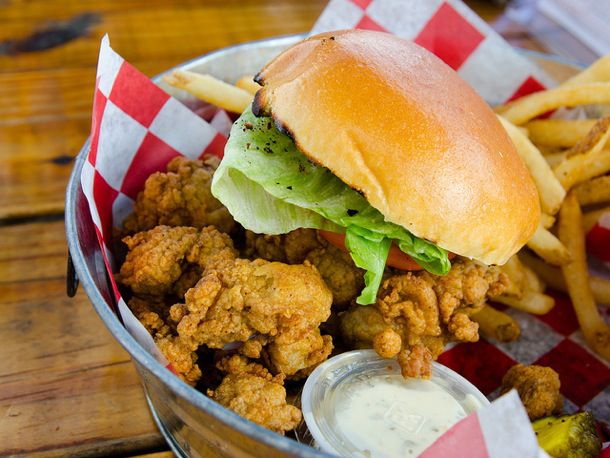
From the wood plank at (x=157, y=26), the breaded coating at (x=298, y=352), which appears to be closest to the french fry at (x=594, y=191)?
the breaded coating at (x=298, y=352)

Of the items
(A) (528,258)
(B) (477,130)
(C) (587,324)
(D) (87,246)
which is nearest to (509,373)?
(C) (587,324)

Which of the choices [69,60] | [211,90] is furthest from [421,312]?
[69,60]

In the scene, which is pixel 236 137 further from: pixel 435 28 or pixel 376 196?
pixel 435 28

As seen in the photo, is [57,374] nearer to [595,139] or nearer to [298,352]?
[298,352]

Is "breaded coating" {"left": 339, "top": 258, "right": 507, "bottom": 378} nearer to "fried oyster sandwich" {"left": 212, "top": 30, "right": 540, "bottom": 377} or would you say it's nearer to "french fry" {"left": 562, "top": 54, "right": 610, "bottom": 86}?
"fried oyster sandwich" {"left": 212, "top": 30, "right": 540, "bottom": 377}

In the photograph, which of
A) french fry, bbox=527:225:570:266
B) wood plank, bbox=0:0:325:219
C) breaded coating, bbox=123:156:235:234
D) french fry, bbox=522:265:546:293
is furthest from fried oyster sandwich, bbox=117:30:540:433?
wood plank, bbox=0:0:325:219

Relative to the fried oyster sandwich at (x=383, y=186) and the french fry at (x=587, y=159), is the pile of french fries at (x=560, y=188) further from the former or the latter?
the fried oyster sandwich at (x=383, y=186)

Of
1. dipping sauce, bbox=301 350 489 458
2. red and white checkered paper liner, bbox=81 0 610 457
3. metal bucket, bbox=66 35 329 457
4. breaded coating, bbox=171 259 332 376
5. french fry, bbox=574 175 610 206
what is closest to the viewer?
metal bucket, bbox=66 35 329 457
